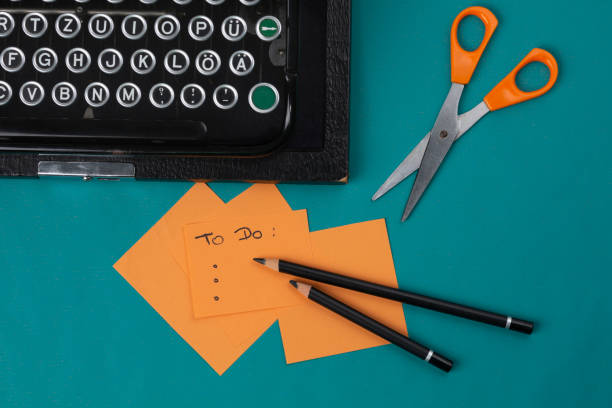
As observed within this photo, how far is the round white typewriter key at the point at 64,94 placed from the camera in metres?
0.59

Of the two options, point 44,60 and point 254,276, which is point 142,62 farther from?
point 254,276

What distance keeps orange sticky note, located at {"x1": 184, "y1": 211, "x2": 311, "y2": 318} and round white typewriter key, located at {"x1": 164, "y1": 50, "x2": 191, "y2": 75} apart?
0.54 ft

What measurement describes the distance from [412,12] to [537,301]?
345 millimetres

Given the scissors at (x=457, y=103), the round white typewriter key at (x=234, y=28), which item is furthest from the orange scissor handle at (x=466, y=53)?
the round white typewriter key at (x=234, y=28)

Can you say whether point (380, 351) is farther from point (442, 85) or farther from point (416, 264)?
point (442, 85)

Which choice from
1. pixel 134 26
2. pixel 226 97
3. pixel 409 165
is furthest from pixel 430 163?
pixel 134 26

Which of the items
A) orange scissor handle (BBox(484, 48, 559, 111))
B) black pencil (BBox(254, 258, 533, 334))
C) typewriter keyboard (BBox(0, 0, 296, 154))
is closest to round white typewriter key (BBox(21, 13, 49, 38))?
typewriter keyboard (BBox(0, 0, 296, 154))

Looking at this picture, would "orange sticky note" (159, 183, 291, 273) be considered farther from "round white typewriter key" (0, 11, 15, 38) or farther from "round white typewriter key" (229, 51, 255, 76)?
"round white typewriter key" (0, 11, 15, 38)

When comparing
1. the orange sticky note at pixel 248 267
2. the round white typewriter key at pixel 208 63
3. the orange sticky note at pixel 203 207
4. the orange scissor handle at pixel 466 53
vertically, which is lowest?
the orange sticky note at pixel 248 267

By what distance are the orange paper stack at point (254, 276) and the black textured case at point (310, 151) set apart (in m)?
0.05

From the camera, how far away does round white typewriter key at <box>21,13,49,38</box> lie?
0.59 metres

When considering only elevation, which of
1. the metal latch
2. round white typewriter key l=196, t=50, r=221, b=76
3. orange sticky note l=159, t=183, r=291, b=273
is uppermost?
round white typewriter key l=196, t=50, r=221, b=76

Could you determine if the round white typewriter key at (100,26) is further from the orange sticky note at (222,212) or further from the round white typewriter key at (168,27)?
the orange sticky note at (222,212)

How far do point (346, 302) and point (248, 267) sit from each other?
0.37 ft
